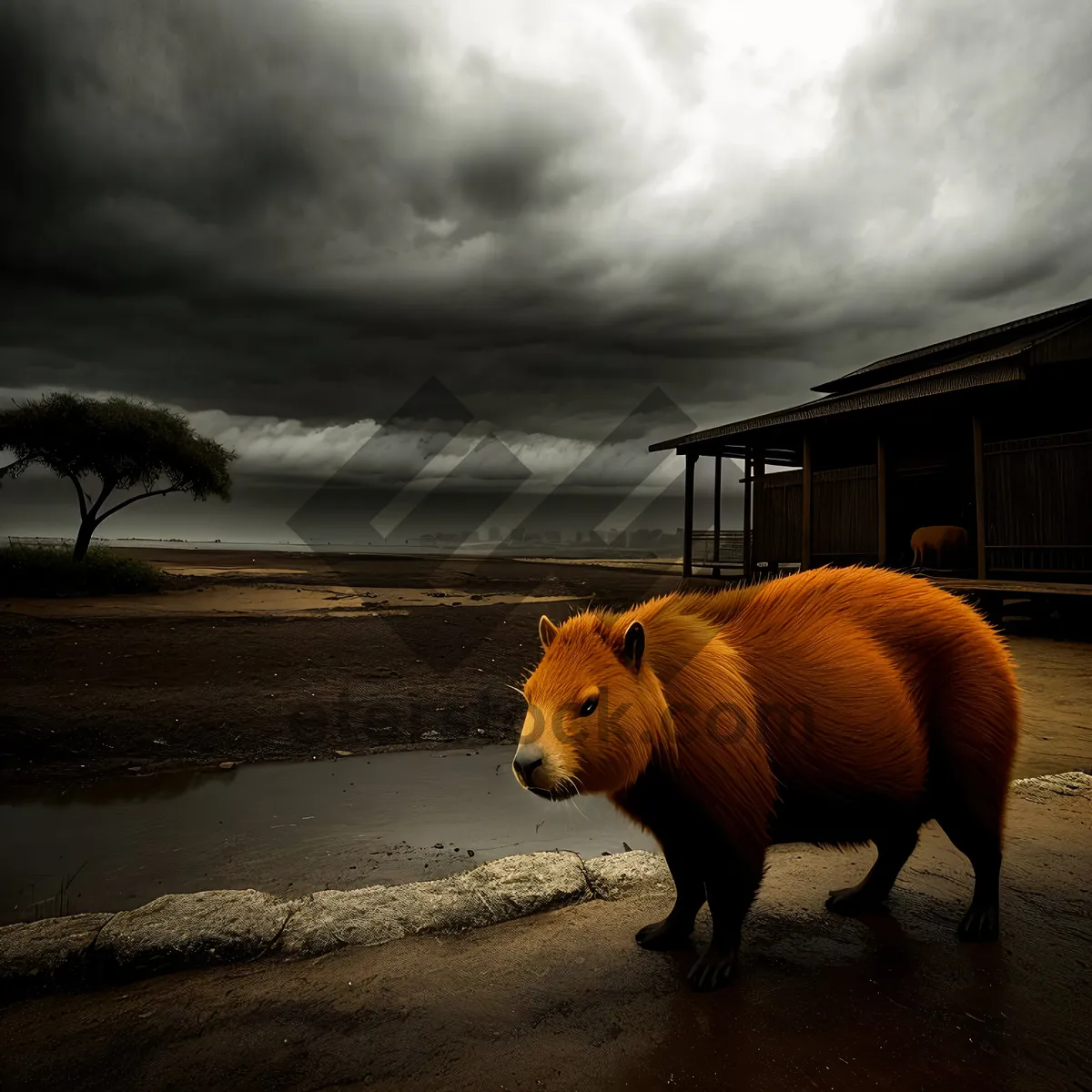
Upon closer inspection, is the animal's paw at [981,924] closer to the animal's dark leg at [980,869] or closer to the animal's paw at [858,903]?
the animal's dark leg at [980,869]

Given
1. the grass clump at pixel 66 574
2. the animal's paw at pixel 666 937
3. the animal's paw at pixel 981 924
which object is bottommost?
the animal's paw at pixel 666 937

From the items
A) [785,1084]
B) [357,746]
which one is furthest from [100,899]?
[785,1084]

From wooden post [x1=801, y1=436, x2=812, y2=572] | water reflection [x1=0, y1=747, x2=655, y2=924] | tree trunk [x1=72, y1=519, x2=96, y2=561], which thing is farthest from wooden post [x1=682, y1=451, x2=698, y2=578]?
tree trunk [x1=72, y1=519, x2=96, y2=561]

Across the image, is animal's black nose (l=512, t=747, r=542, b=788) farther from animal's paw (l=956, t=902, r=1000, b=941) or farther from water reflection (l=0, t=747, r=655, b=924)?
animal's paw (l=956, t=902, r=1000, b=941)

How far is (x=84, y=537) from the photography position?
1992 centimetres

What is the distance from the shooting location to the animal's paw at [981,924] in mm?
2453

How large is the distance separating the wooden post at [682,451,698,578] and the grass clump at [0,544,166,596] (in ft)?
47.8

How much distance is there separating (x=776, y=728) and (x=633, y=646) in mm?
628

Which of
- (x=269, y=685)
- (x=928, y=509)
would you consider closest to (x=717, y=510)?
(x=928, y=509)

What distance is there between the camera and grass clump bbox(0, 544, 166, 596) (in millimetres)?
15883

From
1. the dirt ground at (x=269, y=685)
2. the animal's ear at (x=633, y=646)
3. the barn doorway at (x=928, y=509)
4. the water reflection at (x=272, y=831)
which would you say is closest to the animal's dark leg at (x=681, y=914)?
the animal's ear at (x=633, y=646)

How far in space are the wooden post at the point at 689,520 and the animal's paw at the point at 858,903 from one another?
583 inches

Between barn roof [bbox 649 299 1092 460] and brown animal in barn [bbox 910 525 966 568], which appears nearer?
barn roof [bbox 649 299 1092 460]

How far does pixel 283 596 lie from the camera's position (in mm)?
17594
